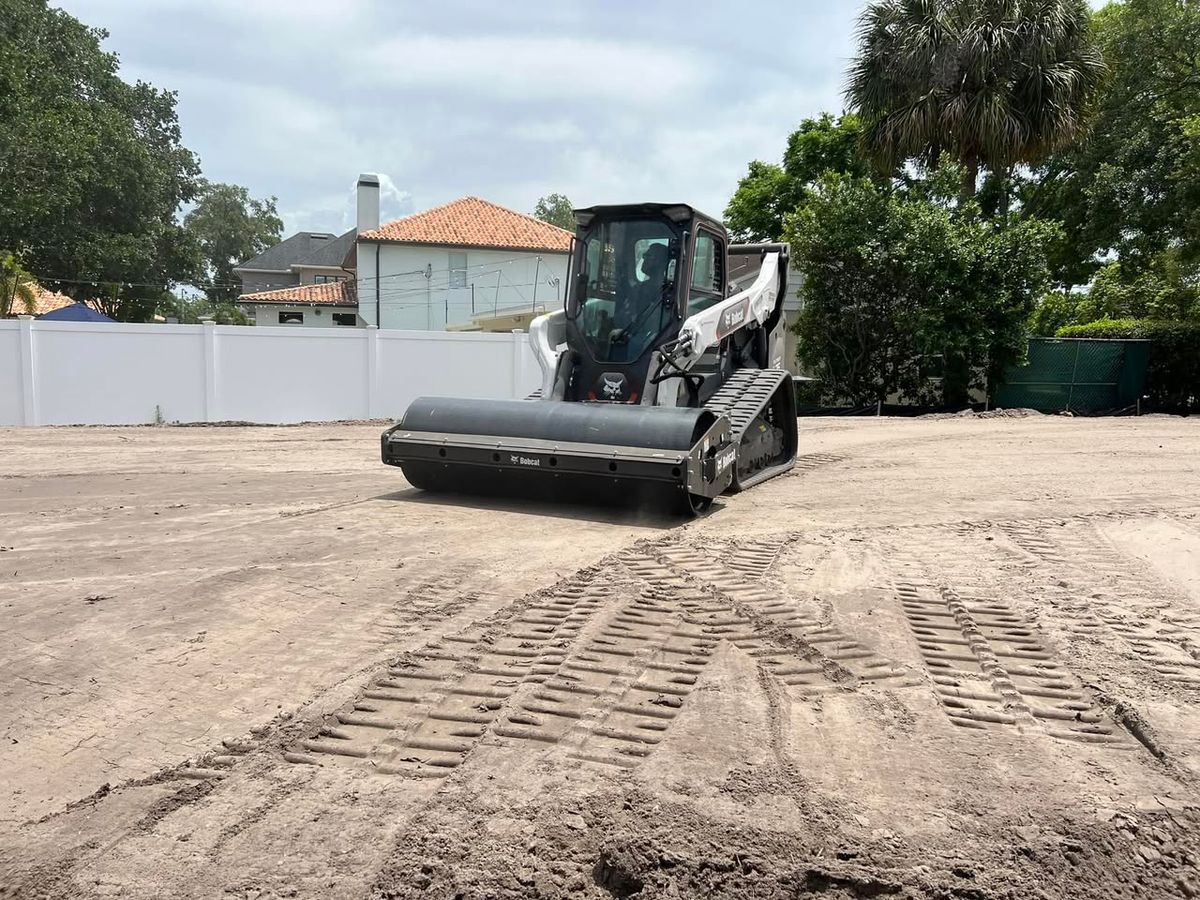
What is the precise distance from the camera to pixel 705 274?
29.7ft

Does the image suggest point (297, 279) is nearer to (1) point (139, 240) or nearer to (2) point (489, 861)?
(1) point (139, 240)

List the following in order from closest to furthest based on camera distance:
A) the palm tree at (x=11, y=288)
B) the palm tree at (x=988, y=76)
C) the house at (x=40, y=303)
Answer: the palm tree at (x=988, y=76) → the palm tree at (x=11, y=288) → the house at (x=40, y=303)

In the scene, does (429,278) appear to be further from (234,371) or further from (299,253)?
(299,253)

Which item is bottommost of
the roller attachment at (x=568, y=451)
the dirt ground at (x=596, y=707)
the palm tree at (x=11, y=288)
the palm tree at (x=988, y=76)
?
the dirt ground at (x=596, y=707)

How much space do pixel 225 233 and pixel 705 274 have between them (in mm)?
75961

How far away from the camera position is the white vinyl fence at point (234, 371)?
1684 centimetres

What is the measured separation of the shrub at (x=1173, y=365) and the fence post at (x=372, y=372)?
59.4ft

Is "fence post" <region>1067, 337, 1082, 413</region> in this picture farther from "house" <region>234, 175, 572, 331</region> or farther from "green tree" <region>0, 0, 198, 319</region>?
"green tree" <region>0, 0, 198, 319</region>

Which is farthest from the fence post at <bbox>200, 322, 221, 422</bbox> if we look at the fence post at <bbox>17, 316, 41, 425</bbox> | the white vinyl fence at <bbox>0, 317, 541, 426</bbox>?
the fence post at <bbox>17, 316, 41, 425</bbox>

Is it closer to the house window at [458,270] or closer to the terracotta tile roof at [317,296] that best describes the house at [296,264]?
the terracotta tile roof at [317,296]

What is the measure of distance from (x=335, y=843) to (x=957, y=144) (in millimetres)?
22923

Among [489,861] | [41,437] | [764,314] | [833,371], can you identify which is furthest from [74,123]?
[489,861]

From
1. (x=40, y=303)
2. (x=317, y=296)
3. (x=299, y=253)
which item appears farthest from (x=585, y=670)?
(x=299, y=253)

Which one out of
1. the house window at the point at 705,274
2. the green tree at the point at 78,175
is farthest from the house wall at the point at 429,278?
the house window at the point at 705,274
